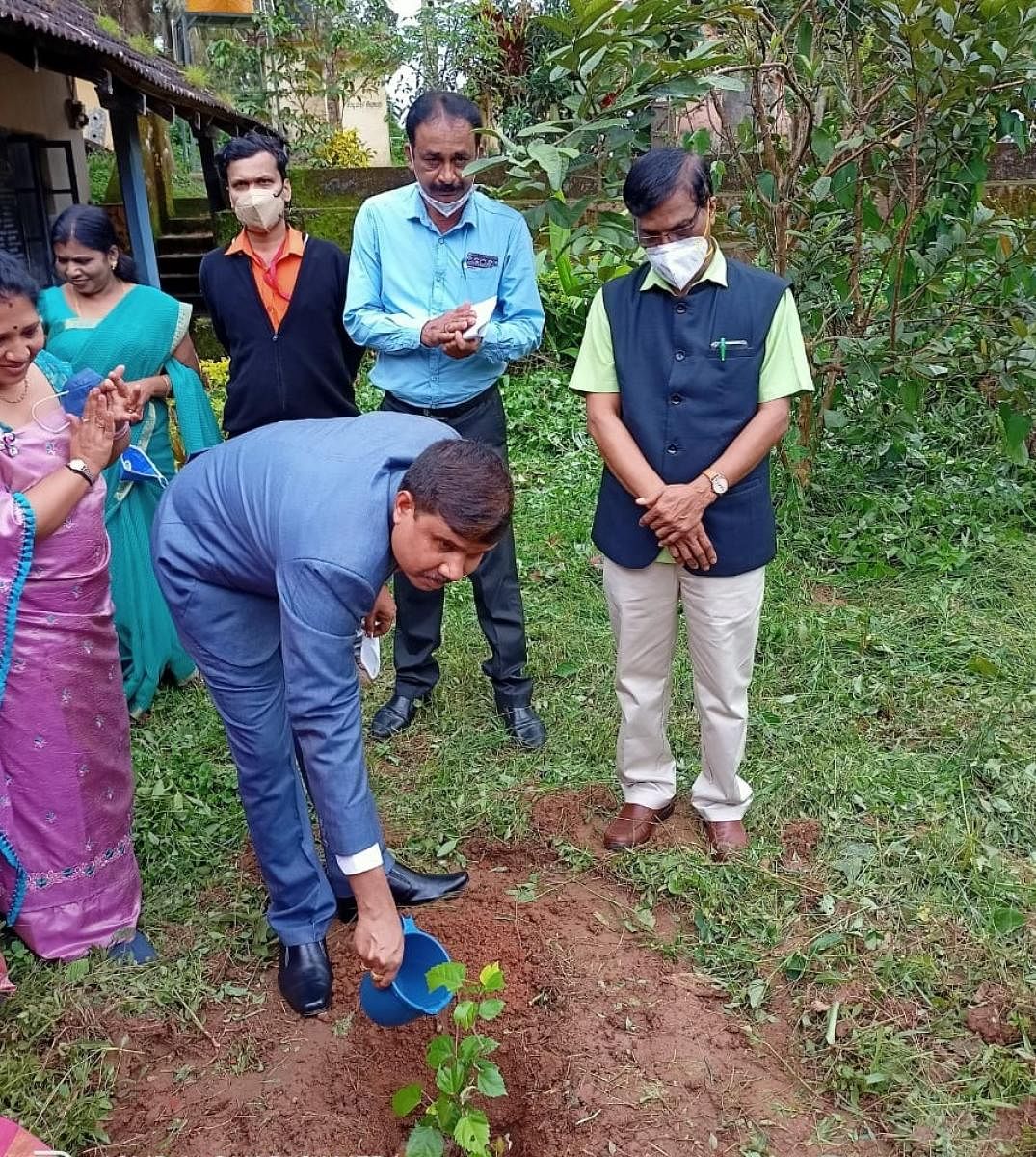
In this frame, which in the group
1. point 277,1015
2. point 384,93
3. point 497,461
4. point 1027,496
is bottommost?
point 277,1015

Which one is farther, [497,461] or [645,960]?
[645,960]

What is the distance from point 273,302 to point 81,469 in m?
1.19

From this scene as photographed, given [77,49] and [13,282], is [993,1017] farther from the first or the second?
[77,49]

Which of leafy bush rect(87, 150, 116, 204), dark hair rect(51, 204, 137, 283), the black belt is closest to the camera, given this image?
the black belt

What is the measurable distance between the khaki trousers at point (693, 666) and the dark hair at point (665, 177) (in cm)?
89

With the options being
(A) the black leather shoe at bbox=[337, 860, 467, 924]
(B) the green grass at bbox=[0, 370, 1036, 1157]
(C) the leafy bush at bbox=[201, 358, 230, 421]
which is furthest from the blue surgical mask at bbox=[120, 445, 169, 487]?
(C) the leafy bush at bbox=[201, 358, 230, 421]

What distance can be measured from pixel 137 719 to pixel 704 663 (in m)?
2.11

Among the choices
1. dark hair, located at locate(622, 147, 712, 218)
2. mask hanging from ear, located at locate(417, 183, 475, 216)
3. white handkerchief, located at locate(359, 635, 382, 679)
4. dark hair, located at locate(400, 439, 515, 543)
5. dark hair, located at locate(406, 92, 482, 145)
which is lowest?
white handkerchief, located at locate(359, 635, 382, 679)

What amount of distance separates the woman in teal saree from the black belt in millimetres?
740

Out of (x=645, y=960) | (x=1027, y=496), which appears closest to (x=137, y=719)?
(x=645, y=960)

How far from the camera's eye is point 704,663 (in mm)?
2744

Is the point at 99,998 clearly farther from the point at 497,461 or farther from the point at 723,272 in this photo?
the point at 723,272

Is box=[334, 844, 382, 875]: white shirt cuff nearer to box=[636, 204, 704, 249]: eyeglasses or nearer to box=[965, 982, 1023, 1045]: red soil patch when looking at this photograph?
box=[965, 982, 1023, 1045]: red soil patch

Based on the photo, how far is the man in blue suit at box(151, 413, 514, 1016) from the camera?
5.86 feet
